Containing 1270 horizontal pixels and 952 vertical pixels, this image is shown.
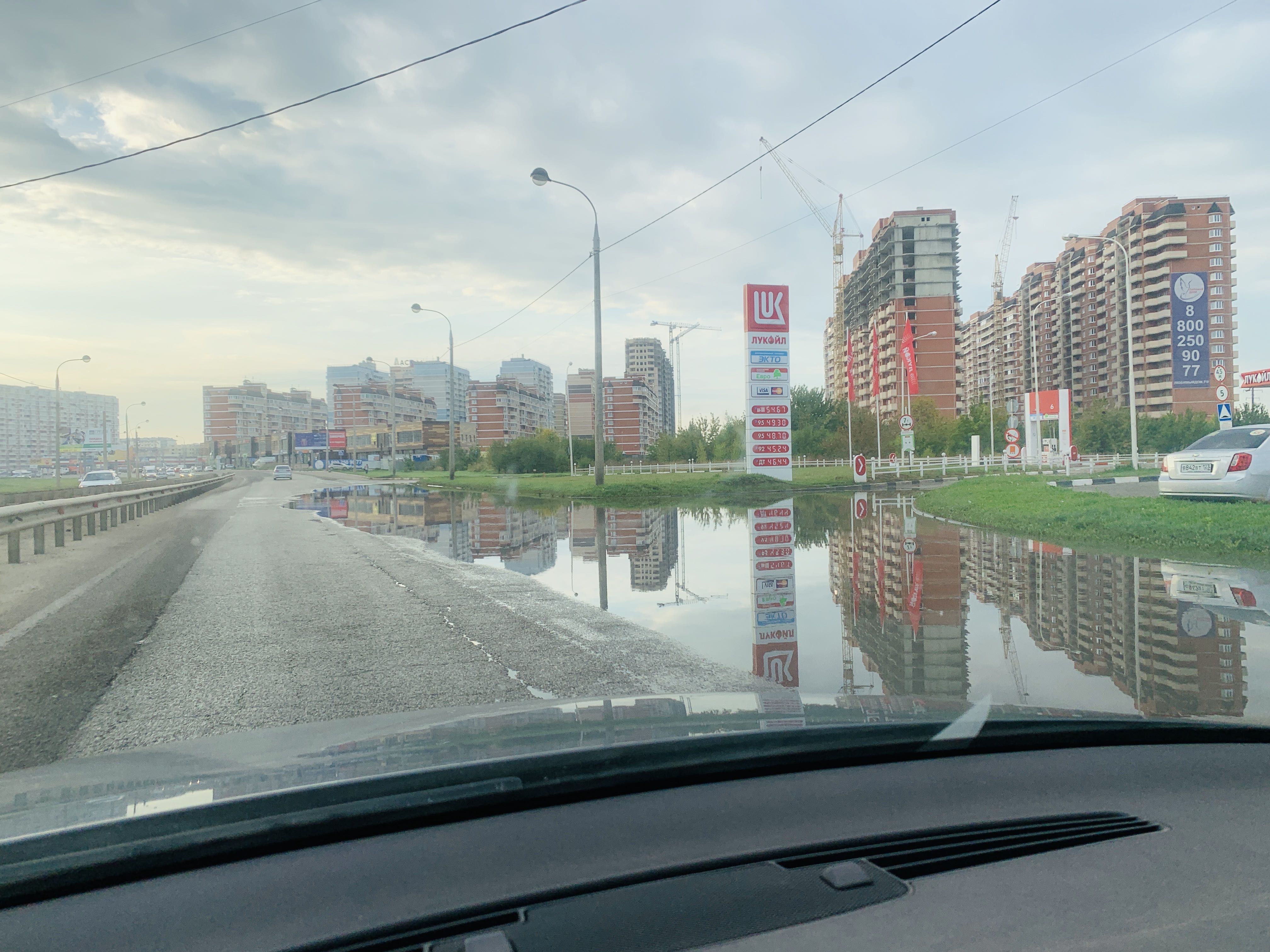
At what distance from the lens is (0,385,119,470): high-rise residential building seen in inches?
3659

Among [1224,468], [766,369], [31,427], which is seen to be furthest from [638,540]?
[31,427]

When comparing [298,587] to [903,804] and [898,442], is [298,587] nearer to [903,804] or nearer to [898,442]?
[903,804]

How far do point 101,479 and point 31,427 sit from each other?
258ft

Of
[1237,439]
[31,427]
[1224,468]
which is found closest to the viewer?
[1224,468]

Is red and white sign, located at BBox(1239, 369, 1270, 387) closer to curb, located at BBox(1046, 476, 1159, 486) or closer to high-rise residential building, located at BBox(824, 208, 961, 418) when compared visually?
curb, located at BBox(1046, 476, 1159, 486)

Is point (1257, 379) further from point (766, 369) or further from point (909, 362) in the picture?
point (766, 369)

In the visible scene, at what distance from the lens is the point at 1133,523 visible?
1271 centimetres

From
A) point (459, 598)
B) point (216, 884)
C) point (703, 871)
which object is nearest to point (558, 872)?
point (703, 871)

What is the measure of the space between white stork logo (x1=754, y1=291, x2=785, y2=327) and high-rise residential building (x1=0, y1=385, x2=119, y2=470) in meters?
78.9

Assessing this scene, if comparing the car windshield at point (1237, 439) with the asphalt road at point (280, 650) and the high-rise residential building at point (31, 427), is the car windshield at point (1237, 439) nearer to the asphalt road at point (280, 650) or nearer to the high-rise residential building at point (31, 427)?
the asphalt road at point (280, 650)

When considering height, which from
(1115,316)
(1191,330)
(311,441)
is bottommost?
(1191,330)

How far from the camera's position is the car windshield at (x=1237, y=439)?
45.5 ft

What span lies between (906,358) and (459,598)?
36645 mm

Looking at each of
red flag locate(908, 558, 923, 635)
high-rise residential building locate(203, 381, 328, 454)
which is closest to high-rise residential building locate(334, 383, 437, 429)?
high-rise residential building locate(203, 381, 328, 454)
